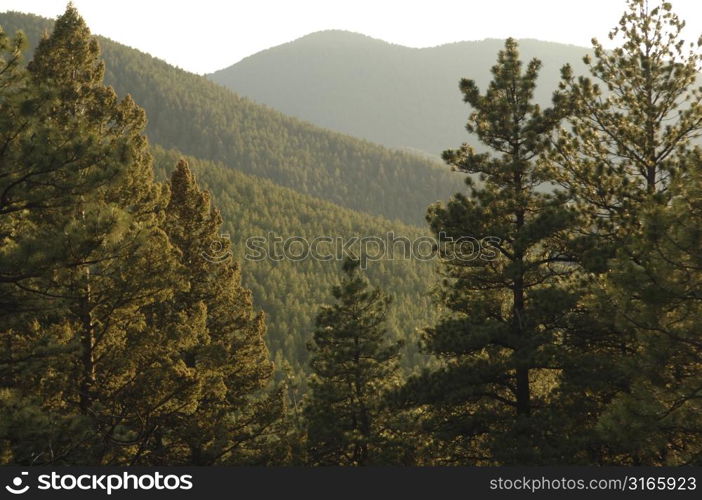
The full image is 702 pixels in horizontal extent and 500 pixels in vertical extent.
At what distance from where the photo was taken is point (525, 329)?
44.2 feet

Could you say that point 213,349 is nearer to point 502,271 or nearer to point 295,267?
point 502,271

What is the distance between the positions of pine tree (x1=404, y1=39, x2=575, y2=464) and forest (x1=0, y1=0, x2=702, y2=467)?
2.2 inches

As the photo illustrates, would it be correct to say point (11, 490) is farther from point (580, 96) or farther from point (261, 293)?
point (261, 293)

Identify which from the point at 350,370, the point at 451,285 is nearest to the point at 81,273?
the point at 451,285

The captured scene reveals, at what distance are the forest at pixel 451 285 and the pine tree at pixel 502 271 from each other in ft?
0.18

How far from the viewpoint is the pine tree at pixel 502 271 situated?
13.2m

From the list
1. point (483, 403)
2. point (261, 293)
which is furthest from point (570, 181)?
point (261, 293)

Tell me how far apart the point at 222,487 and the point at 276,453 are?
981 cm

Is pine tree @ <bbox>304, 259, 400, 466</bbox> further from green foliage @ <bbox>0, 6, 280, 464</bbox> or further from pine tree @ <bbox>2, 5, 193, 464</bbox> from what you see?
pine tree @ <bbox>2, 5, 193, 464</bbox>

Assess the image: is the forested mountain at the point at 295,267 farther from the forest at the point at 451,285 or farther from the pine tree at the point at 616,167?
the pine tree at the point at 616,167

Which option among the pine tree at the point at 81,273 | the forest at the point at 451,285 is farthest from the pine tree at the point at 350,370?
the pine tree at the point at 81,273

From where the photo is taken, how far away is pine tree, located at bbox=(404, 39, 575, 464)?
13.2 m

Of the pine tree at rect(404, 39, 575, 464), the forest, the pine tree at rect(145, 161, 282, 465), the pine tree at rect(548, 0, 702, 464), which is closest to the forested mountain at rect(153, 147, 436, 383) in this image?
the pine tree at rect(145, 161, 282, 465)

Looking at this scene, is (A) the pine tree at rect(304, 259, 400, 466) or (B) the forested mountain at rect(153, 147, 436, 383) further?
(B) the forested mountain at rect(153, 147, 436, 383)
